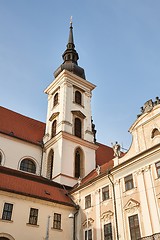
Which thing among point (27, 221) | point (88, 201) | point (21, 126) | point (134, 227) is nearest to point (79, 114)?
point (21, 126)

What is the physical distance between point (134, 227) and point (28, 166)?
13.5 meters

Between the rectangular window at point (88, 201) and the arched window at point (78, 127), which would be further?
the arched window at point (78, 127)

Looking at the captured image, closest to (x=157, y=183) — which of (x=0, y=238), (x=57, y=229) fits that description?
(x=57, y=229)

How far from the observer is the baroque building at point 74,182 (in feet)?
53.0

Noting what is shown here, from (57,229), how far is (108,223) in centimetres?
385

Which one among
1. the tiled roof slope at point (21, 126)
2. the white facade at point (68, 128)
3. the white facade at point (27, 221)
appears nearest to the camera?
the white facade at point (27, 221)

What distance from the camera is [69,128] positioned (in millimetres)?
27859

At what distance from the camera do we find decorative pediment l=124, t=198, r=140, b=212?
52.7ft

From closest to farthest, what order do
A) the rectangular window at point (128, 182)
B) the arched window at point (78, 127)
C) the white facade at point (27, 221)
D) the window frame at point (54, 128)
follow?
the white facade at point (27, 221), the rectangular window at point (128, 182), the arched window at point (78, 127), the window frame at point (54, 128)

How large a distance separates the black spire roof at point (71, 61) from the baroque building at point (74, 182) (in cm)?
447

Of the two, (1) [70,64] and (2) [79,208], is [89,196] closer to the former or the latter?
(2) [79,208]

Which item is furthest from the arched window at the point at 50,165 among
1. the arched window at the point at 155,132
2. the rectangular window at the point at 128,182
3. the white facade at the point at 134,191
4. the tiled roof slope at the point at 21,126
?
the arched window at the point at 155,132

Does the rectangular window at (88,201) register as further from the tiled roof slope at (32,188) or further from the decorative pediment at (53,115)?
the decorative pediment at (53,115)

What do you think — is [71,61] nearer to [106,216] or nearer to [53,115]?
[53,115]
